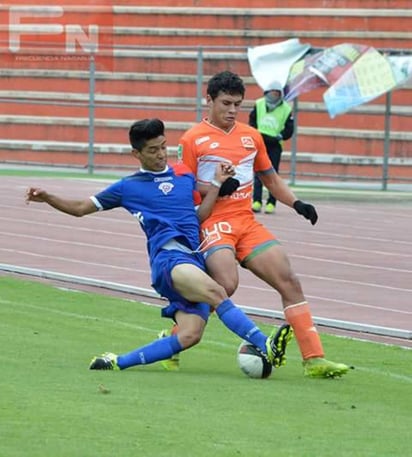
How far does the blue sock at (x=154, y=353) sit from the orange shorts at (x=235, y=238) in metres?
0.65

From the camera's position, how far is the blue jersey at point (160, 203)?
994cm

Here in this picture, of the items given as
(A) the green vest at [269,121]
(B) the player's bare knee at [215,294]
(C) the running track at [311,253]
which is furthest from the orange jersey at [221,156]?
(A) the green vest at [269,121]

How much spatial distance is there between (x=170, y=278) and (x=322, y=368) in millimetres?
1120

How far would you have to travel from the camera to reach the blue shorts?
9805mm

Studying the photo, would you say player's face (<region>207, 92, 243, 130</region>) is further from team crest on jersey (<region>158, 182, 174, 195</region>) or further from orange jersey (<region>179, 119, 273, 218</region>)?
team crest on jersey (<region>158, 182, 174, 195</region>)

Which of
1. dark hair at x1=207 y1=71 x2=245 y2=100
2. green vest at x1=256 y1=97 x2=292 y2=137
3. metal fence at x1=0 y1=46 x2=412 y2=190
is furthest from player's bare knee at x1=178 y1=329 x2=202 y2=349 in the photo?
metal fence at x1=0 y1=46 x2=412 y2=190

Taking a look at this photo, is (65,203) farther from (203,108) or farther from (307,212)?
(203,108)

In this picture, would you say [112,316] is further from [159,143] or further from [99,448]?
[99,448]

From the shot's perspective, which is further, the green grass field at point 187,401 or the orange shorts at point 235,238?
the orange shorts at point 235,238

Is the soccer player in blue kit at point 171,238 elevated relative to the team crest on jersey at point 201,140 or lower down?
lower down

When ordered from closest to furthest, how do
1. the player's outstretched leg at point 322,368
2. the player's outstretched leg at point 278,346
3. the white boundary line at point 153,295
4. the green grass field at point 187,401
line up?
1. the green grass field at point 187,401
2. the player's outstretched leg at point 278,346
3. the player's outstretched leg at point 322,368
4. the white boundary line at point 153,295

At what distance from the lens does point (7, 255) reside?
17578 mm

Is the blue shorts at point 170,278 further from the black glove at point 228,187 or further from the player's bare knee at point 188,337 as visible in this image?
the black glove at point 228,187

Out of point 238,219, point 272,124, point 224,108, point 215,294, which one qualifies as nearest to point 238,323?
point 215,294
